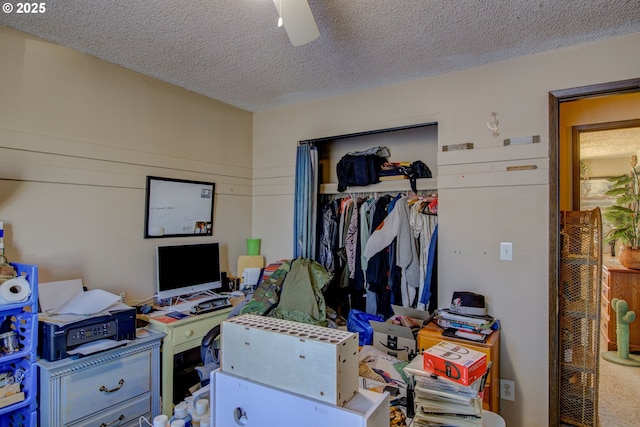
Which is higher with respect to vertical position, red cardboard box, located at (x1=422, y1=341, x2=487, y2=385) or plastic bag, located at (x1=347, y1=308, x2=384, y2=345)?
red cardboard box, located at (x1=422, y1=341, x2=487, y2=385)

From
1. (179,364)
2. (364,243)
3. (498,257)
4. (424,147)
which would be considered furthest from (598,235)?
(179,364)

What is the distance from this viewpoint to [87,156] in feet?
7.72

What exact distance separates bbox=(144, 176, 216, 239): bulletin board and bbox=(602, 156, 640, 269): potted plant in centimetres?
403

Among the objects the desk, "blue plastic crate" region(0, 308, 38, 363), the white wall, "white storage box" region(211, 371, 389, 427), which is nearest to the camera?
"white storage box" region(211, 371, 389, 427)

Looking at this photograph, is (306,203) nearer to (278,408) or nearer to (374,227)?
(374,227)

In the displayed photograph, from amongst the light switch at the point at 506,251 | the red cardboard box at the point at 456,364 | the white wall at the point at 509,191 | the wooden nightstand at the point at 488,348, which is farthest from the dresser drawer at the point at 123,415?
the light switch at the point at 506,251

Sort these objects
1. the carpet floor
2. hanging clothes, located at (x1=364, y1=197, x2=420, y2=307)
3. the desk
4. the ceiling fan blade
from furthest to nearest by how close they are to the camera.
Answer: hanging clothes, located at (x1=364, y1=197, x2=420, y2=307), the carpet floor, the desk, the ceiling fan blade

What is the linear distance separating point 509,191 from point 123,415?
107 inches

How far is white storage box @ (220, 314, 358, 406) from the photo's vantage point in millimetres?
864

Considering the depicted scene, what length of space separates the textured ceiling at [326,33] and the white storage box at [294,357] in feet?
4.97

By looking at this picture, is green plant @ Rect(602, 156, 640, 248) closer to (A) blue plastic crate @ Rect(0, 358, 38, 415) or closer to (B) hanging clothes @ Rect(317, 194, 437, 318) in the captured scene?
(B) hanging clothes @ Rect(317, 194, 437, 318)

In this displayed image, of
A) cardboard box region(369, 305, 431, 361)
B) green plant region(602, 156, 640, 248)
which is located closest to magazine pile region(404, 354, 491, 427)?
cardboard box region(369, 305, 431, 361)

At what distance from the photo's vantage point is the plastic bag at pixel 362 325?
2611mm

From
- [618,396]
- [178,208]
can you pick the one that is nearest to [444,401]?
[178,208]
